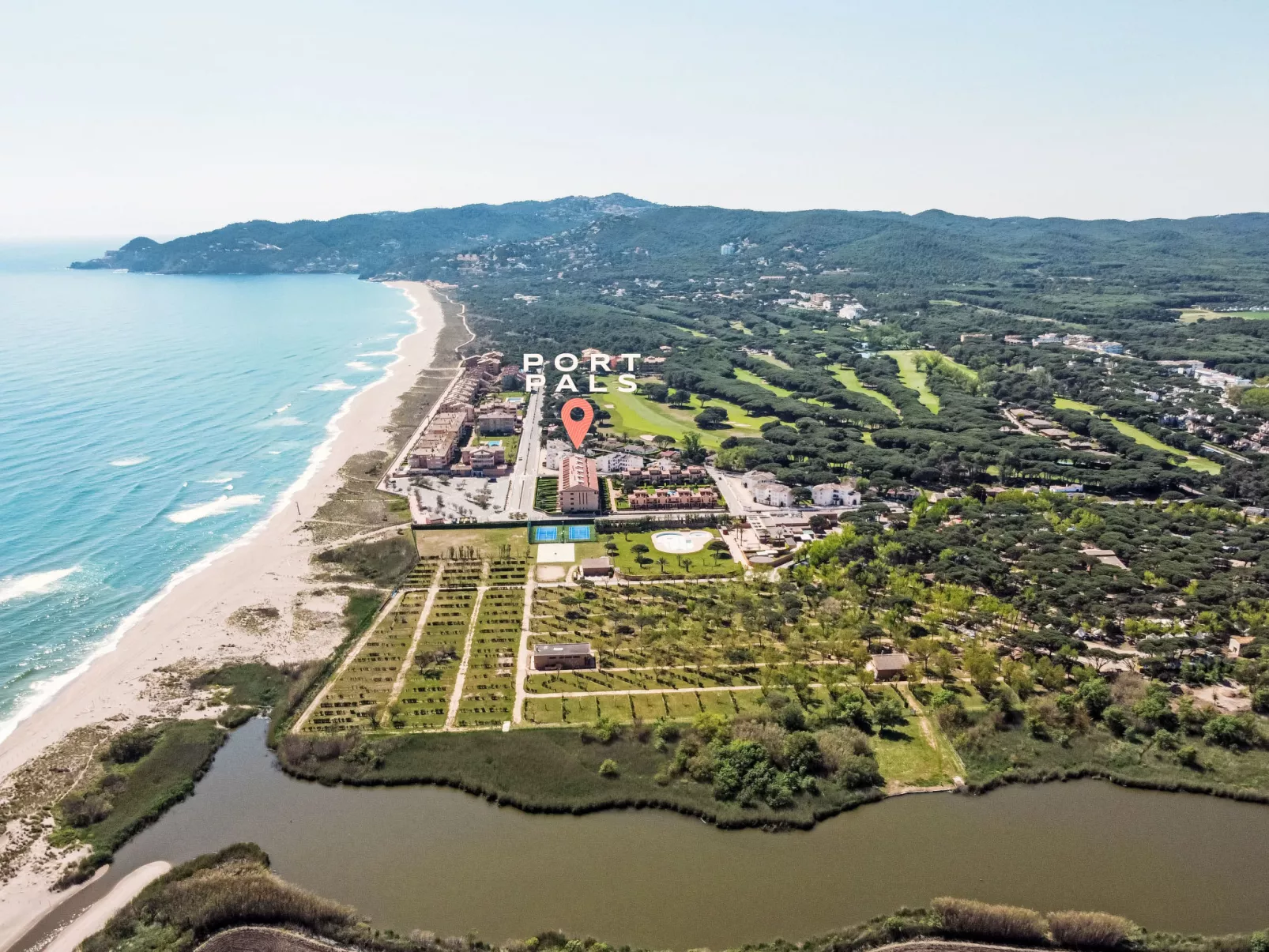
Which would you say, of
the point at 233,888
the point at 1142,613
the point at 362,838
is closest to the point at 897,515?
the point at 1142,613

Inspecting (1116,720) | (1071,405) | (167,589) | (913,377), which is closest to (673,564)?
(1116,720)

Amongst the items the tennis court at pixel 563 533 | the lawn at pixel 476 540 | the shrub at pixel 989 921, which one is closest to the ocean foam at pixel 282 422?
the lawn at pixel 476 540

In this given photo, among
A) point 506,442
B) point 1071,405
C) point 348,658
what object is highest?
point 1071,405

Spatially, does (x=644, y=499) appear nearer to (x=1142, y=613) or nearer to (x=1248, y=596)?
(x=1142, y=613)

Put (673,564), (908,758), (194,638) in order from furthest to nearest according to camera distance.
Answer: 1. (673,564)
2. (194,638)
3. (908,758)

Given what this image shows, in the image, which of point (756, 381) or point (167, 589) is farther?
point (756, 381)

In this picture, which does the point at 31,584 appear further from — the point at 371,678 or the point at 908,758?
the point at 908,758
